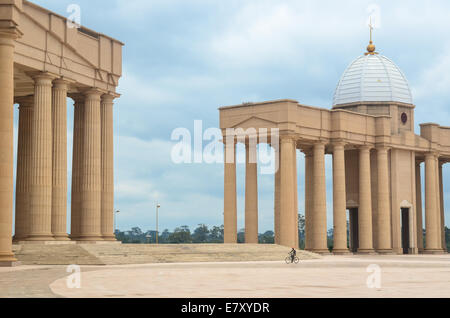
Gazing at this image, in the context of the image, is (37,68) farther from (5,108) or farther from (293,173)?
(293,173)

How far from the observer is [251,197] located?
243ft

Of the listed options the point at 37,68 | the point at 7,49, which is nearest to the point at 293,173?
the point at 37,68

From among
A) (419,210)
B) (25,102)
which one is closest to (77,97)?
(25,102)

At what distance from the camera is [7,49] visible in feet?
124

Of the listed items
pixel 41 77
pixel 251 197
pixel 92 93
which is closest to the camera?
pixel 41 77

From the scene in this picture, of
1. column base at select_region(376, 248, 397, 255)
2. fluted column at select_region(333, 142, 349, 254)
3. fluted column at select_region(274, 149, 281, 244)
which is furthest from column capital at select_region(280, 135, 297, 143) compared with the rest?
column base at select_region(376, 248, 397, 255)

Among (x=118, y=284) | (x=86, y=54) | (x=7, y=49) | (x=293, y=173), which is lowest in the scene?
(x=118, y=284)

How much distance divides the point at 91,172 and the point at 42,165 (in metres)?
6.27

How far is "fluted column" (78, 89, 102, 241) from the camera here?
182 ft

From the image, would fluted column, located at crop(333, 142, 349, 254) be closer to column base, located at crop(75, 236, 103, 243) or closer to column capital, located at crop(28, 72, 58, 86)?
column base, located at crop(75, 236, 103, 243)

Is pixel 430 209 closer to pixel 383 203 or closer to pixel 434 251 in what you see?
pixel 434 251

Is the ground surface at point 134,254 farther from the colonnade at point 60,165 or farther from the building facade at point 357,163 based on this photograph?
the building facade at point 357,163

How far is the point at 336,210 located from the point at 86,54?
34.4m
